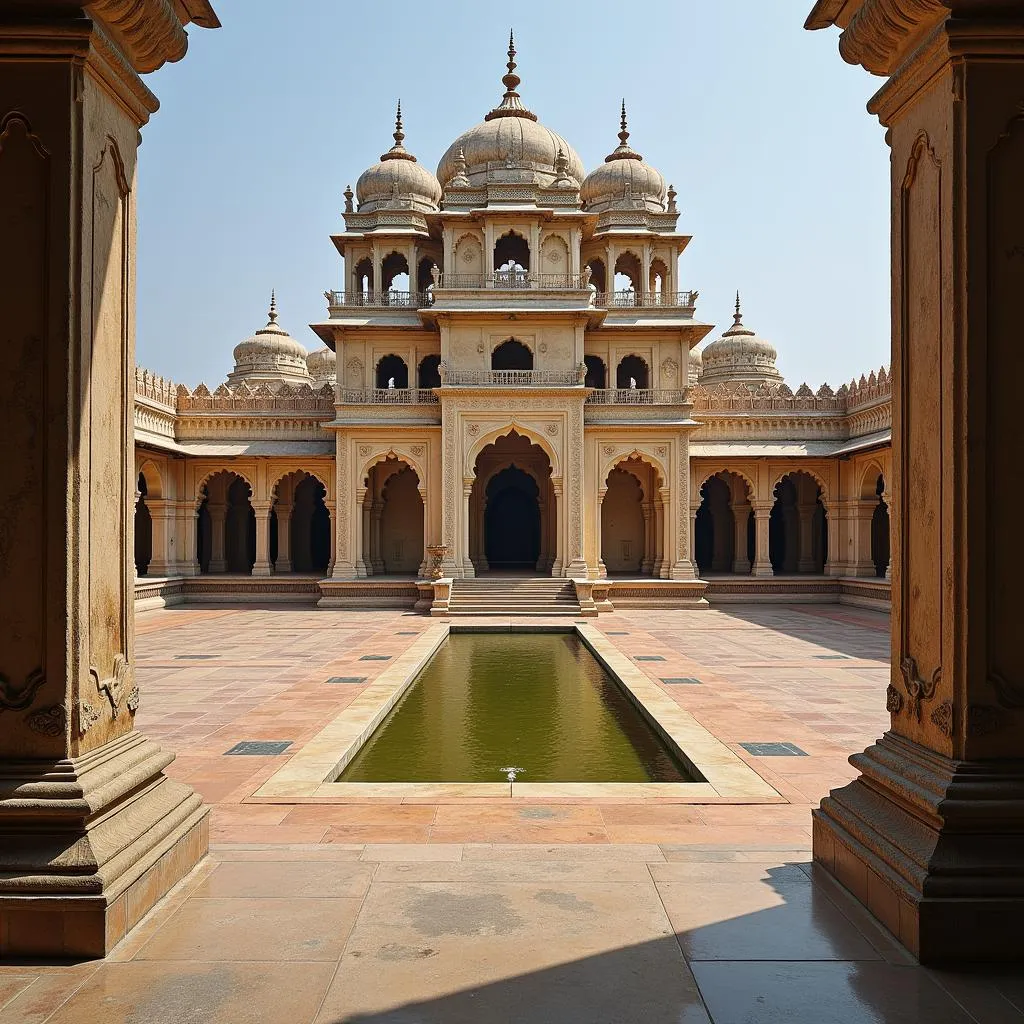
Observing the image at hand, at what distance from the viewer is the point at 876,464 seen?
22219 mm

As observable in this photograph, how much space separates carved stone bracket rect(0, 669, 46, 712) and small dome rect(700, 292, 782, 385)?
102 feet

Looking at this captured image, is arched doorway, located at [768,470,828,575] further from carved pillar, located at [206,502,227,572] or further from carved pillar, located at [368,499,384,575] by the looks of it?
carved pillar, located at [206,502,227,572]

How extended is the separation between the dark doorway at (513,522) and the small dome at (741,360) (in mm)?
9318

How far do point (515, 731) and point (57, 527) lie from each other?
5.79 m

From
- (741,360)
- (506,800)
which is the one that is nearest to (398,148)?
(741,360)

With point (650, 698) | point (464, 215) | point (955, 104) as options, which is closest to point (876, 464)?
point (464, 215)

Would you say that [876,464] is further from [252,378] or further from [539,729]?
[252,378]

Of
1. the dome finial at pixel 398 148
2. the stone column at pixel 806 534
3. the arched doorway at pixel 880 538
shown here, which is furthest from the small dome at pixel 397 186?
the arched doorway at pixel 880 538

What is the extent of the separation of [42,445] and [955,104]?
3.65m

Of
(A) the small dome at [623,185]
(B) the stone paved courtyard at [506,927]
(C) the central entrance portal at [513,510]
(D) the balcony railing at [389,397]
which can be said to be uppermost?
(A) the small dome at [623,185]

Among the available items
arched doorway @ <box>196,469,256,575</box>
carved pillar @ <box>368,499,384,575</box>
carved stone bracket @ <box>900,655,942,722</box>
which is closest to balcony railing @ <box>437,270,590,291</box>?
carved pillar @ <box>368,499,384,575</box>

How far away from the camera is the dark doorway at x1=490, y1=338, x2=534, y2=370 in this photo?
2338cm

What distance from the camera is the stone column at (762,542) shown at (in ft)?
78.0

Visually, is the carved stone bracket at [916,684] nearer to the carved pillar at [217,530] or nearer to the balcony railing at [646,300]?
the balcony railing at [646,300]
